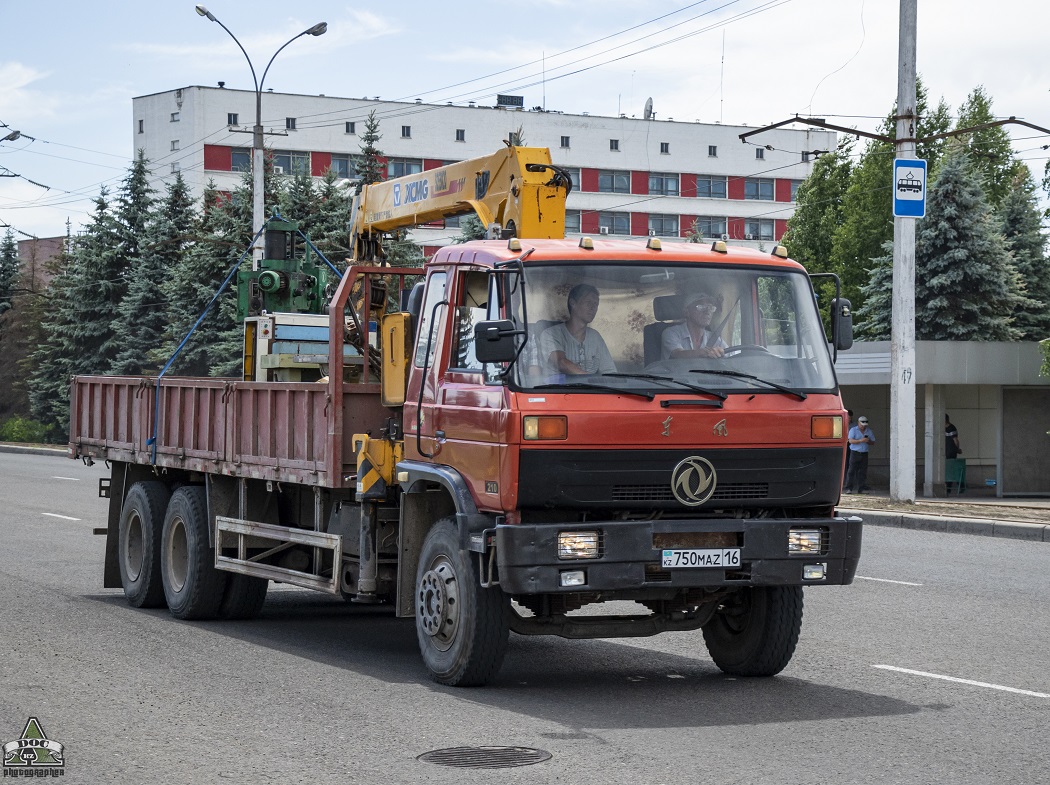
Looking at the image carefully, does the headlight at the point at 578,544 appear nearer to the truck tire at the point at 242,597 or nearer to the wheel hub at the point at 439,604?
the wheel hub at the point at 439,604

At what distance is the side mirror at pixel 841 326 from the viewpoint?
937 cm

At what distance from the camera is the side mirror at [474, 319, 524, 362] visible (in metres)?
8.09

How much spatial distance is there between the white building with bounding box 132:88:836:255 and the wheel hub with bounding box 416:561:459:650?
70116mm

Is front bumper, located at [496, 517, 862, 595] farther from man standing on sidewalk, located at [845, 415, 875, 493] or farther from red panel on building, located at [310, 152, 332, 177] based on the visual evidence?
red panel on building, located at [310, 152, 332, 177]

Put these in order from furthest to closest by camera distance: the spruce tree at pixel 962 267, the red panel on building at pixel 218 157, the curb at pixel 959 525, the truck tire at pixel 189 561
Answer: the red panel on building at pixel 218 157 → the spruce tree at pixel 962 267 → the curb at pixel 959 525 → the truck tire at pixel 189 561

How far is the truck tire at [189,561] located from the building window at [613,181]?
80678mm

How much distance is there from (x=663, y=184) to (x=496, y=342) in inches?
3416

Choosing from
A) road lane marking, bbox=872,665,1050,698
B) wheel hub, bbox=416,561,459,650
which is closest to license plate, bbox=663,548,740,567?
wheel hub, bbox=416,561,459,650

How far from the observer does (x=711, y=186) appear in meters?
94.9

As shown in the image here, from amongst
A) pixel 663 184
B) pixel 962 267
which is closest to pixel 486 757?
pixel 962 267

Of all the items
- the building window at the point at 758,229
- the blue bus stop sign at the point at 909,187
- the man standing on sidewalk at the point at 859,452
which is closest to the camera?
the blue bus stop sign at the point at 909,187

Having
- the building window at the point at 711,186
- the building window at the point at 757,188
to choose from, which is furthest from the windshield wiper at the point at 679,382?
the building window at the point at 757,188

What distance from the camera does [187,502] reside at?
1241 centimetres

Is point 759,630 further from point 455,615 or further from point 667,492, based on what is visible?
point 455,615
